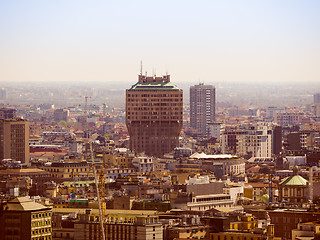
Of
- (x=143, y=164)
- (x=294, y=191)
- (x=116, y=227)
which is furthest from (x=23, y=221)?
(x=143, y=164)

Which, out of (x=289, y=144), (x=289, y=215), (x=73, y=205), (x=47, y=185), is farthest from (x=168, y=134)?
(x=289, y=215)

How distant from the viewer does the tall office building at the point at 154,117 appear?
15341cm

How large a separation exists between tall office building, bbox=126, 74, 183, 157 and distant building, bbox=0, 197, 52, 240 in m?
79.6

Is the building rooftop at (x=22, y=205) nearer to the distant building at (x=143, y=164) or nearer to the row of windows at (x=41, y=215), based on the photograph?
the row of windows at (x=41, y=215)

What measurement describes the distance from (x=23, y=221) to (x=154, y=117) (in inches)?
3372

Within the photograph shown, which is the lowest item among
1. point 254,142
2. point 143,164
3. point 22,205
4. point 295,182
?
point 254,142

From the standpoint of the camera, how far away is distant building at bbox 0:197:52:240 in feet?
228

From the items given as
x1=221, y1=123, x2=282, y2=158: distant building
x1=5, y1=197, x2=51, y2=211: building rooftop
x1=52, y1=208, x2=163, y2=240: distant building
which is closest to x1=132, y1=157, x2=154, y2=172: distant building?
x1=221, y1=123, x2=282, y2=158: distant building

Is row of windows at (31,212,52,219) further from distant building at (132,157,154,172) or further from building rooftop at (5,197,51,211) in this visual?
distant building at (132,157,154,172)

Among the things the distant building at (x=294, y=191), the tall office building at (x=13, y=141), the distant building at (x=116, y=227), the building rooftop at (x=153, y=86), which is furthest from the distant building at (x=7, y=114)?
the distant building at (x=116, y=227)

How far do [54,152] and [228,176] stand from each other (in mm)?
39162

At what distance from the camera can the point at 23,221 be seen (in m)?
69.9

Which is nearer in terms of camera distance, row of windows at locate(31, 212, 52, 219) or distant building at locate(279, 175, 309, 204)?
row of windows at locate(31, 212, 52, 219)

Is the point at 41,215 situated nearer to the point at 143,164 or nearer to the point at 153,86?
the point at 143,164
